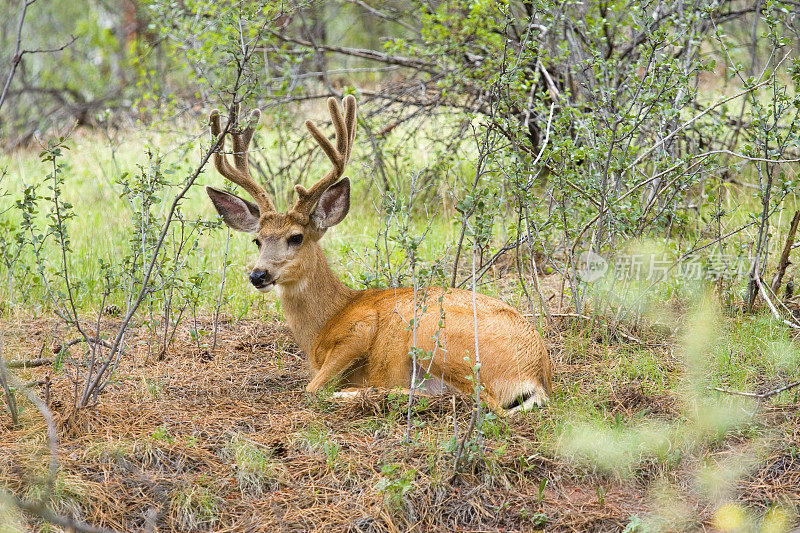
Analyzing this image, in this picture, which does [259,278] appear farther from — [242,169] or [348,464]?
[348,464]

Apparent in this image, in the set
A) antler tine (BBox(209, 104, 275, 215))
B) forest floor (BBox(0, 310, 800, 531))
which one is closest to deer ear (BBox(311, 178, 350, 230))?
antler tine (BBox(209, 104, 275, 215))

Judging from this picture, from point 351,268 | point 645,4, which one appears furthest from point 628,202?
point 351,268

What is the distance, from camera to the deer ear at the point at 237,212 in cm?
565

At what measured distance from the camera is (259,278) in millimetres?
5203

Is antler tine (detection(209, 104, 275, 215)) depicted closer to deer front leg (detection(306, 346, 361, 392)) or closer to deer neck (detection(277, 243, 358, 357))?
deer neck (detection(277, 243, 358, 357))

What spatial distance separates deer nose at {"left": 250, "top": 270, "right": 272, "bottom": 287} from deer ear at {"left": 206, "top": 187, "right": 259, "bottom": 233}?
545mm

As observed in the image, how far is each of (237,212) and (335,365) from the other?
48.9 inches

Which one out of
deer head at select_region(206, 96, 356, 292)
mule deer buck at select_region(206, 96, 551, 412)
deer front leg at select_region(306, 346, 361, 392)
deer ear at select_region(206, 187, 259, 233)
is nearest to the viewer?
mule deer buck at select_region(206, 96, 551, 412)

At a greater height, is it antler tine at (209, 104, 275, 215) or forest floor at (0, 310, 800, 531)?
antler tine at (209, 104, 275, 215)

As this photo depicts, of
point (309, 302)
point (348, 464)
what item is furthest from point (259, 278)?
point (348, 464)

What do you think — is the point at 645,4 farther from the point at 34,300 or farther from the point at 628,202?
the point at 34,300

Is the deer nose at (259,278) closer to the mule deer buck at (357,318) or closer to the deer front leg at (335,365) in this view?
the mule deer buck at (357,318)

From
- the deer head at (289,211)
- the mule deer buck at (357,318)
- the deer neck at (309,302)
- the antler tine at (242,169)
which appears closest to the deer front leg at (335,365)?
the mule deer buck at (357,318)

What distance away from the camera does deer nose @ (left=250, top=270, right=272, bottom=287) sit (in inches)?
204
